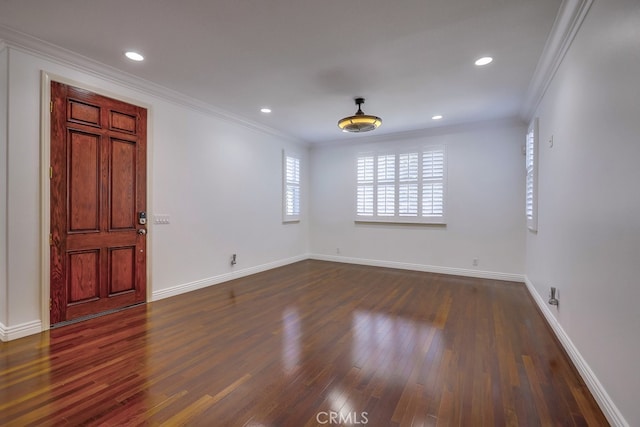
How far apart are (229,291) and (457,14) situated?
409cm

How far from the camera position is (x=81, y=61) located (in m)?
2.98

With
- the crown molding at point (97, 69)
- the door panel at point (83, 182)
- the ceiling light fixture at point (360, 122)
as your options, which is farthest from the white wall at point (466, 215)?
the door panel at point (83, 182)

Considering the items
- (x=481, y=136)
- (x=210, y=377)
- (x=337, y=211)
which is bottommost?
(x=210, y=377)

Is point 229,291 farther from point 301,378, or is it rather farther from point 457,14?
point 457,14

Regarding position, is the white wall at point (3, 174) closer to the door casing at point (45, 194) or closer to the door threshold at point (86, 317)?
the door casing at point (45, 194)

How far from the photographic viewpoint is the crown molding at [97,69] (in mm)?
2578

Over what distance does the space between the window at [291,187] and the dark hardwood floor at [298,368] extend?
2752 mm

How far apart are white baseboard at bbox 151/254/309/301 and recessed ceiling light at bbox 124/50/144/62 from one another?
2743 millimetres

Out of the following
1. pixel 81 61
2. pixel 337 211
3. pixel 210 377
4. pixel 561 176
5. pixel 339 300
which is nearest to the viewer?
pixel 210 377

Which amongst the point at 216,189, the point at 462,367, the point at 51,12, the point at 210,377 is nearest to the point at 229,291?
the point at 216,189

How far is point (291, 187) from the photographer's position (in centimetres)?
629

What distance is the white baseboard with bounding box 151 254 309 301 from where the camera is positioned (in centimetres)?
384

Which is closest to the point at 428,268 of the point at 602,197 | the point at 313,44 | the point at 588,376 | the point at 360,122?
the point at 360,122

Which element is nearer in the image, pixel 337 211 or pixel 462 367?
pixel 462 367
